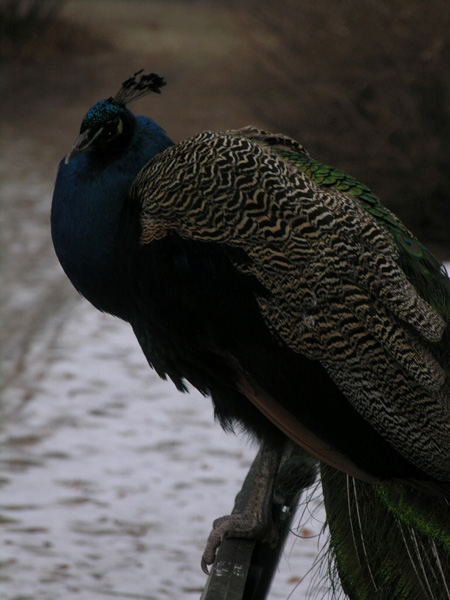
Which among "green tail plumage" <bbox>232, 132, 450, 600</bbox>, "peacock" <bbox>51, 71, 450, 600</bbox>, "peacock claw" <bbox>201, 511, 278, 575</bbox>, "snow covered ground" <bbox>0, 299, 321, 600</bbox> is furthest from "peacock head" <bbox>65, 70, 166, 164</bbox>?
"snow covered ground" <bbox>0, 299, 321, 600</bbox>

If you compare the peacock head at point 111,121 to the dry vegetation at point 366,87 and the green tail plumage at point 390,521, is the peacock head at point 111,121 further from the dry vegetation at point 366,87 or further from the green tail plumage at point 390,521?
the dry vegetation at point 366,87

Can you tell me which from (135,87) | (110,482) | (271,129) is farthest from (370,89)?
(135,87)

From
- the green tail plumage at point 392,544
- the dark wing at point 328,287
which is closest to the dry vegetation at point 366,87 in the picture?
the dark wing at point 328,287

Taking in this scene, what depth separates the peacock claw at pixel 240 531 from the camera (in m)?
2.83

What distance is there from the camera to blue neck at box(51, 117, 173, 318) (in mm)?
2779

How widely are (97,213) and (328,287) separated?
78cm

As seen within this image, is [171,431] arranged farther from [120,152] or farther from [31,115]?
[31,115]

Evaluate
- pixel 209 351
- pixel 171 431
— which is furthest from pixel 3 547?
pixel 209 351

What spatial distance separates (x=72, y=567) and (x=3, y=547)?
341 millimetres

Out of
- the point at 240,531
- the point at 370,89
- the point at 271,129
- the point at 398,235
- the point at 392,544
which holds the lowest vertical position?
the point at 392,544

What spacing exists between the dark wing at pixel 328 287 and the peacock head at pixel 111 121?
14.6 inches

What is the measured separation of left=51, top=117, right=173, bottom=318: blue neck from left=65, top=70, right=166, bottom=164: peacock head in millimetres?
42

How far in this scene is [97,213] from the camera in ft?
9.15

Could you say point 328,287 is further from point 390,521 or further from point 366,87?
point 366,87
